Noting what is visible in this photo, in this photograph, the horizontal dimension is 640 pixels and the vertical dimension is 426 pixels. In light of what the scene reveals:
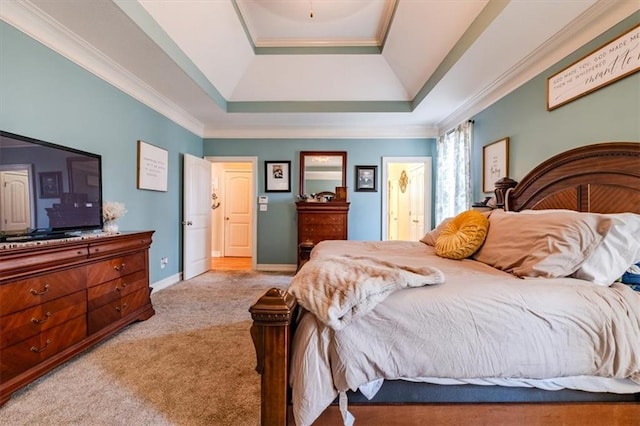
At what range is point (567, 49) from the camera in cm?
218

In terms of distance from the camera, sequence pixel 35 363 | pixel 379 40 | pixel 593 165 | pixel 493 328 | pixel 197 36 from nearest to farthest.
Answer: pixel 493 328 → pixel 35 363 → pixel 593 165 → pixel 197 36 → pixel 379 40

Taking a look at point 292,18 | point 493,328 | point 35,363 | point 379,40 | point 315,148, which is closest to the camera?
point 493,328

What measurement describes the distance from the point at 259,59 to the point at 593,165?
12.0 feet

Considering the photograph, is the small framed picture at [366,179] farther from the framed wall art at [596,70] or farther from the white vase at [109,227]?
the white vase at [109,227]

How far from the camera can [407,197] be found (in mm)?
6250

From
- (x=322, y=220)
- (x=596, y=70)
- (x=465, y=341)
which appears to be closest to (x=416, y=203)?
(x=322, y=220)

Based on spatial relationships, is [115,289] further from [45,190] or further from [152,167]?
[152,167]

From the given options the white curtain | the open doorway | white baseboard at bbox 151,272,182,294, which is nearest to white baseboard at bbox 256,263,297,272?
white baseboard at bbox 151,272,182,294

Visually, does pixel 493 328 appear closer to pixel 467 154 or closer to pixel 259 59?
pixel 467 154

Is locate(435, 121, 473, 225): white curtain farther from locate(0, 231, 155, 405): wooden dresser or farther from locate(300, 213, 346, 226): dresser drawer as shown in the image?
locate(0, 231, 155, 405): wooden dresser

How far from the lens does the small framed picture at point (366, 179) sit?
493 centimetres

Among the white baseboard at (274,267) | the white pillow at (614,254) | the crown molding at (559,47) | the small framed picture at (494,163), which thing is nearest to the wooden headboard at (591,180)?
the white pillow at (614,254)

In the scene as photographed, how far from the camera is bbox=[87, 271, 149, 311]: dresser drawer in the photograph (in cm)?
213

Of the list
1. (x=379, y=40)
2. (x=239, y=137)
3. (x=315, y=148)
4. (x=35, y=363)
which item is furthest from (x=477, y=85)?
(x=35, y=363)
